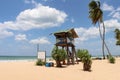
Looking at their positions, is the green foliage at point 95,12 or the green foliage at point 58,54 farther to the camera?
the green foliage at point 95,12

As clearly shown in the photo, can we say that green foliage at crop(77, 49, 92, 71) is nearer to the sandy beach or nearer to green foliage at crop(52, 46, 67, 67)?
the sandy beach

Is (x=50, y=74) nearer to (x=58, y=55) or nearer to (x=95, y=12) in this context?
(x=58, y=55)

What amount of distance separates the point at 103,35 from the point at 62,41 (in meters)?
18.5

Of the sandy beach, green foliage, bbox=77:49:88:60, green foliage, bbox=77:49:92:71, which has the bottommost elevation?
the sandy beach

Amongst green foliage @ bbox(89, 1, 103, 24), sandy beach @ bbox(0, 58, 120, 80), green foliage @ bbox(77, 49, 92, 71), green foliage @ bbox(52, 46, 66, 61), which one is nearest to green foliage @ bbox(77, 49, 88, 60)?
green foliage @ bbox(77, 49, 92, 71)

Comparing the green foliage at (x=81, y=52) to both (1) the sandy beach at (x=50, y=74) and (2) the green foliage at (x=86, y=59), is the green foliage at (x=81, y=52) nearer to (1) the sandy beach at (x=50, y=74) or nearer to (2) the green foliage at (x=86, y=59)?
(2) the green foliage at (x=86, y=59)

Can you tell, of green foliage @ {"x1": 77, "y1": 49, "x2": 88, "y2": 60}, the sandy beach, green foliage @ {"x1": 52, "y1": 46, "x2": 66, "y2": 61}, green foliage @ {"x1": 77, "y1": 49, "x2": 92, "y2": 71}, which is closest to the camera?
the sandy beach

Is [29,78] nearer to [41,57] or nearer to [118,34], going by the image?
[41,57]

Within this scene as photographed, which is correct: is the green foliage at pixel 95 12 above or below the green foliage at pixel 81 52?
above

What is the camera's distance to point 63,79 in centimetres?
→ 1795

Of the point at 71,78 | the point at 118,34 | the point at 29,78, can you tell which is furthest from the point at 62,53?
the point at 118,34

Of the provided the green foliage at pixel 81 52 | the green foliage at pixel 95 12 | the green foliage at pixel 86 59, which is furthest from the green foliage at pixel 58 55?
the green foliage at pixel 95 12

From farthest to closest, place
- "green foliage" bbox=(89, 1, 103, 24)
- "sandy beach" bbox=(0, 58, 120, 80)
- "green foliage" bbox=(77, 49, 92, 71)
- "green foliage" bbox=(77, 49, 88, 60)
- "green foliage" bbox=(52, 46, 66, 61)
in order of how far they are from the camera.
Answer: "green foliage" bbox=(89, 1, 103, 24) < "green foliage" bbox=(52, 46, 66, 61) < "green foliage" bbox=(77, 49, 88, 60) < "green foliage" bbox=(77, 49, 92, 71) < "sandy beach" bbox=(0, 58, 120, 80)

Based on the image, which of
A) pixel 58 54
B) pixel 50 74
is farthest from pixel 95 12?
pixel 50 74
